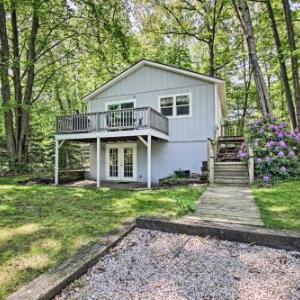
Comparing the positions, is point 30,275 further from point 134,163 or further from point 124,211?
point 134,163

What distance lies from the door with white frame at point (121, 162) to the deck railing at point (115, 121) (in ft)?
6.29

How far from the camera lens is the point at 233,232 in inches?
129

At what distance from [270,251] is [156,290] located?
161cm

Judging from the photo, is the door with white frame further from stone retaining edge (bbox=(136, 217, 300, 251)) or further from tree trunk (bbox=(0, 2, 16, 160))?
stone retaining edge (bbox=(136, 217, 300, 251))


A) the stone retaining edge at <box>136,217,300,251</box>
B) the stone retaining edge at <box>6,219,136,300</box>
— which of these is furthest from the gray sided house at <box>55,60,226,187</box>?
the stone retaining edge at <box>6,219,136,300</box>

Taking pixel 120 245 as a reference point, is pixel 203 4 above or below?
above

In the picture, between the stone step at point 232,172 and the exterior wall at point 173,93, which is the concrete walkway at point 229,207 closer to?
the stone step at point 232,172

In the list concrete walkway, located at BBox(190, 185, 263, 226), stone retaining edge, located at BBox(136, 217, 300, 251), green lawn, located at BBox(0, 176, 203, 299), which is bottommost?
green lawn, located at BBox(0, 176, 203, 299)

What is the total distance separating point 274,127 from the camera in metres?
10.2

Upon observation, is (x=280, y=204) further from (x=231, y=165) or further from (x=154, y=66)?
(x=154, y=66)

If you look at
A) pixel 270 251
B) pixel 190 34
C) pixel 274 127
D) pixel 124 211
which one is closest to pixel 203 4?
pixel 190 34

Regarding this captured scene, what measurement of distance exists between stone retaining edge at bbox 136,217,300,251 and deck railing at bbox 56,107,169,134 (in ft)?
20.4

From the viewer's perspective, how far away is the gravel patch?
2146 mm

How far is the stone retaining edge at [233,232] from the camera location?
3002mm
